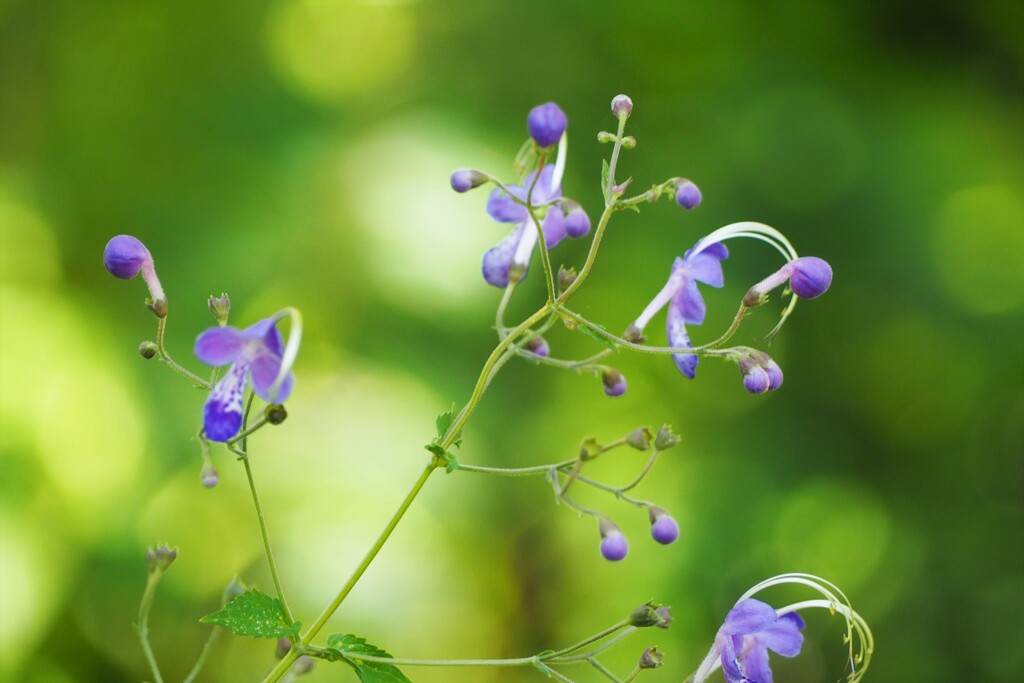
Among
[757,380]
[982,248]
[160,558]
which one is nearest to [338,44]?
[982,248]

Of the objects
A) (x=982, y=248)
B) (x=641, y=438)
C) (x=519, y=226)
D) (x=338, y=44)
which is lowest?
(x=641, y=438)

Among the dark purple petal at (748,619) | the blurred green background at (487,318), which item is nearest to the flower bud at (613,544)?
the dark purple petal at (748,619)

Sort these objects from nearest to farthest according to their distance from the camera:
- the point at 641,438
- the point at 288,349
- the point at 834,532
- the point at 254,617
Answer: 1. the point at 288,349
2. the point at 254,617
3. the point at 641,438
4. the point at 834,532

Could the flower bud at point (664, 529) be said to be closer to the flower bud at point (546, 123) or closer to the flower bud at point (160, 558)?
the flower bud at point (546, 123)

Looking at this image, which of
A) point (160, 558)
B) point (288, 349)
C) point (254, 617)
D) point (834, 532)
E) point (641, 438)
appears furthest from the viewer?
point (834, 532)

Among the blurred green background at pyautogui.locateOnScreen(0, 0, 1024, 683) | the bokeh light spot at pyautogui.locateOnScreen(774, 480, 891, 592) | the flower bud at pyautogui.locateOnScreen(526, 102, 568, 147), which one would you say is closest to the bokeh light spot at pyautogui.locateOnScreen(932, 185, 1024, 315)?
the blurred green background at pyautogui.locateOnScreen(0, 0, 1024, 683)

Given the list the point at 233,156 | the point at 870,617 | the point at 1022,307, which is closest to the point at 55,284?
the point at 233,156

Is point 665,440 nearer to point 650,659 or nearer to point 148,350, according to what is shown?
point 650,659

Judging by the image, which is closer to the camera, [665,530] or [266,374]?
[266,374]
